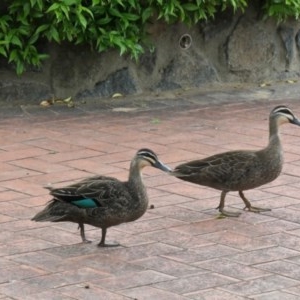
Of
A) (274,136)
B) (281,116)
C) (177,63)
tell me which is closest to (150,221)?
(274,136)

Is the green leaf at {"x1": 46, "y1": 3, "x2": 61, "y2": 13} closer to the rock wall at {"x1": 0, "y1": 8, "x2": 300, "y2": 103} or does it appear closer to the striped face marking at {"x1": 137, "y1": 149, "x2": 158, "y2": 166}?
the rock wall at {"x1": 0, "y1": 8, "x2": 300, "y2": 103}

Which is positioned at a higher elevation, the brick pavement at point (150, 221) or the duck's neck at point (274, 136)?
the duck's neck at point (274, 136)

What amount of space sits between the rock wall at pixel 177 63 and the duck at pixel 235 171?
3.81 metres

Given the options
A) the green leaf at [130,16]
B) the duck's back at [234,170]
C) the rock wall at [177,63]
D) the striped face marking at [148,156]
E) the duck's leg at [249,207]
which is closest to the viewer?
the striped face marking at [148,156]

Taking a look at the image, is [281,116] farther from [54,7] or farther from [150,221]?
[54,7]

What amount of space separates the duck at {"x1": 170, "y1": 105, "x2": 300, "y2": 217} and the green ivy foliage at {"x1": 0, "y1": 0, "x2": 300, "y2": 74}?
11.1ft

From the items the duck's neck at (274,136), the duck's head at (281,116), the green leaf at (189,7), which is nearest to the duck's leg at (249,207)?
the duck's neck at (274,136)

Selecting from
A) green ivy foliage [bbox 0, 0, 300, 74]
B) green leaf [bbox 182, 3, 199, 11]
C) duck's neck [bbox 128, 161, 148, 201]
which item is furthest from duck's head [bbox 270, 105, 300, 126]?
green leaf [bbox 182, 3, 199, 11]

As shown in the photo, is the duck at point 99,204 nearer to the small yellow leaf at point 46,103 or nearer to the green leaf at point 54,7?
the green leaf at point 54,7

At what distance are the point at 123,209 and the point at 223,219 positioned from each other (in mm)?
985

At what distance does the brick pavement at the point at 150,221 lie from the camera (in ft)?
20.0

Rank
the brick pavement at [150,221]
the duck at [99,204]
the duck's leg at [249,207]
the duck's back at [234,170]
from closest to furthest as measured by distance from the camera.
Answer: the brick pavement at [150,221] < the duck at [99,204] < the duck's back at [234,170] < the duck's leg at [249,207]

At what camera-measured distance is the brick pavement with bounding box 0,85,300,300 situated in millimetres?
6098

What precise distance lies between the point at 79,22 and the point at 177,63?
154 centimetres
